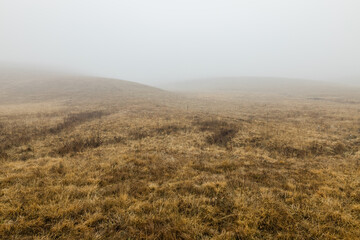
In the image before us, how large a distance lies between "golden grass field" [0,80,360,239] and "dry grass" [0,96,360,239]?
3 centimetres

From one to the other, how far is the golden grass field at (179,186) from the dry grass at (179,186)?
1.3 inches

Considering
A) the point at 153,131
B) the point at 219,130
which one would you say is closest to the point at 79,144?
the point at 153,131

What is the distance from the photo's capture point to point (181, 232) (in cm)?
430

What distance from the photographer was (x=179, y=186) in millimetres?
6461

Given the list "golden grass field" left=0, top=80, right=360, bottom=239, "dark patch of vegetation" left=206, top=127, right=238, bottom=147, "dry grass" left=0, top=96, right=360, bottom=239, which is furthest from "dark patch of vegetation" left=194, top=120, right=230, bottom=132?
"dry grass" left=0, top=96, right=360, bottom=239

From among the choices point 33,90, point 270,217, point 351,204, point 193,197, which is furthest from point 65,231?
point 33,90

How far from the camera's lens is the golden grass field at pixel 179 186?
174 inches

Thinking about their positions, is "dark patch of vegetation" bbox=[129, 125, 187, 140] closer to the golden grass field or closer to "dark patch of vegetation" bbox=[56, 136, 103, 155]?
the golden grass field

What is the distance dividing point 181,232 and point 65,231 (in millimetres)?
3212

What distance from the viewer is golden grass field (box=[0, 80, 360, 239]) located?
4.42m

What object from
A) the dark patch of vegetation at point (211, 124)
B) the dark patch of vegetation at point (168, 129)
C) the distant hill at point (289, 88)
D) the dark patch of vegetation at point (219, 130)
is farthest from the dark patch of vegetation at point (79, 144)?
the distant hill at point (289, 88)

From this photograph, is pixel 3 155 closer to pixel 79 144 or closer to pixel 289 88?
pixel 79 144

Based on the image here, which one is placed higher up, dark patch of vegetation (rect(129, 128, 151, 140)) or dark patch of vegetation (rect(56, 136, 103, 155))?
dark patch of vegetation (rect(129, 128, 151, 140))

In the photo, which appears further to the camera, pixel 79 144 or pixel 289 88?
pixel 289 88
